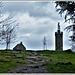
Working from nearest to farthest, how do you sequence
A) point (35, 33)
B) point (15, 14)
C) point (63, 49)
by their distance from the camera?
point (35, 33)
point (15, 14)
point (63, 49)

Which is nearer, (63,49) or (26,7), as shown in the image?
(26,7)

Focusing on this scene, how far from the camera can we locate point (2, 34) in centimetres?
756

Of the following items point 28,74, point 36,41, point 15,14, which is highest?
point 15,14

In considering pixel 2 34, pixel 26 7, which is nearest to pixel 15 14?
pixel 26 7

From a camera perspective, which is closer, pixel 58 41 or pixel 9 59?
pixel 9 59

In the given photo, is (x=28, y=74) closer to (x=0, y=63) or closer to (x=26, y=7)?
(x=0, y=63)

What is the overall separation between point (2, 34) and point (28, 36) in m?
2.08

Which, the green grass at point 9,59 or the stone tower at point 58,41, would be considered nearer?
the green grass at point 9,59

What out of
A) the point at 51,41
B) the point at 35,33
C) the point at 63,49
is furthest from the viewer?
the point at 63,49

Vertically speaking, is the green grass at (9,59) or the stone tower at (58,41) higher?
the stone tower at (58,41)

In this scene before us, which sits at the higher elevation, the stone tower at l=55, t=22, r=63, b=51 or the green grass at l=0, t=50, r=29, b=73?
the stone tower at l=55, t=22, r=63, b=51

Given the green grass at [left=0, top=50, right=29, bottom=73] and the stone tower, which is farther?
the stone tower

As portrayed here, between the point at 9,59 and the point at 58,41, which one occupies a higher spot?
the point at 58,41

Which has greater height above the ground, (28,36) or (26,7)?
(26,7)
